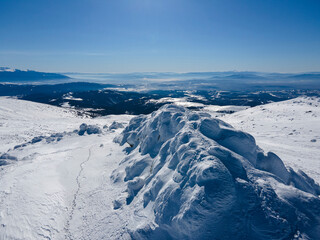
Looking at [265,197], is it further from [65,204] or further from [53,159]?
[53,159]

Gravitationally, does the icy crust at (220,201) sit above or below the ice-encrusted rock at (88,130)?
above

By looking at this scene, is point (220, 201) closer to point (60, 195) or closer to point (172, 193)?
point (172, 193)

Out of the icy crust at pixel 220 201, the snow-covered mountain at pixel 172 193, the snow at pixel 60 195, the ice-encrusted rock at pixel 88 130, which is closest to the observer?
the icy crust at pixel 220 201

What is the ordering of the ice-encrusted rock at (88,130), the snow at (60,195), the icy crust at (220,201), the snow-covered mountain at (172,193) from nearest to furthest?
the icy crust at (220,201), the snow-covered mountain at (172,193), the snow at (60,195), the ice-encrusted rock at (88,130)

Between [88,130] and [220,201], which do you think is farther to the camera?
[88,130]

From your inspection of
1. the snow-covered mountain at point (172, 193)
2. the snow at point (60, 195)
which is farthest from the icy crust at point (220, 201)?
the snow at point (60, 195)

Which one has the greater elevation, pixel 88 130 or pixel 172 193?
pixel 172 193

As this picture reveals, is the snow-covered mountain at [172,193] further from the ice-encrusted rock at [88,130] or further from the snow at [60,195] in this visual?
the ice-encrusted rock at [88,130]

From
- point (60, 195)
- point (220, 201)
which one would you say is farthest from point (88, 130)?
point (220, 201)
